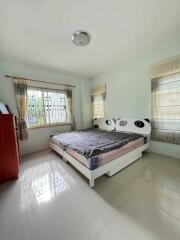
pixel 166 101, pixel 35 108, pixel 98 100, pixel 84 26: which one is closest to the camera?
pixel 84 26

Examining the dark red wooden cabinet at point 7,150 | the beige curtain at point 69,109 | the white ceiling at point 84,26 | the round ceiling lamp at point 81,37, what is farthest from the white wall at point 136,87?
the dark red wooden cabinet at point 7,150

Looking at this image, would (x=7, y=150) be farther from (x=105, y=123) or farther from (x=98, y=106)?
(x=98, y=106)

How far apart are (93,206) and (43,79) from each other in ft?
11.2

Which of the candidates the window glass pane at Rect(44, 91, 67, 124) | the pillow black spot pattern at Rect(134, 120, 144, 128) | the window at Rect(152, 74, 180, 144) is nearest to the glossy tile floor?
the window at Rect(152, 74, 180, 144)

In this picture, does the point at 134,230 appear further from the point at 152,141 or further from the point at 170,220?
the point at 152,141

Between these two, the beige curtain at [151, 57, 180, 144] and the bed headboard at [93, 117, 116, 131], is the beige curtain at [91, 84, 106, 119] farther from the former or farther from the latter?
the beige curtain at [151, 57, 180, 144]

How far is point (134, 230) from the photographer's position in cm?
108

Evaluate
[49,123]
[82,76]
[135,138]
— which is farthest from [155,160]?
[82,76]

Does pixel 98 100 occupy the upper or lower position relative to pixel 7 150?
upper

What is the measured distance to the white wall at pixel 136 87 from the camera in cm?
255

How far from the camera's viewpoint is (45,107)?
11.7ft

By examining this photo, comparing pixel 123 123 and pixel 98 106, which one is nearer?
pixel 123 123

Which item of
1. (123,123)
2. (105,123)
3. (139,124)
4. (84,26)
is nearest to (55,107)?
(105,123)

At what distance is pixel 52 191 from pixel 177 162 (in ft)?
7.97
